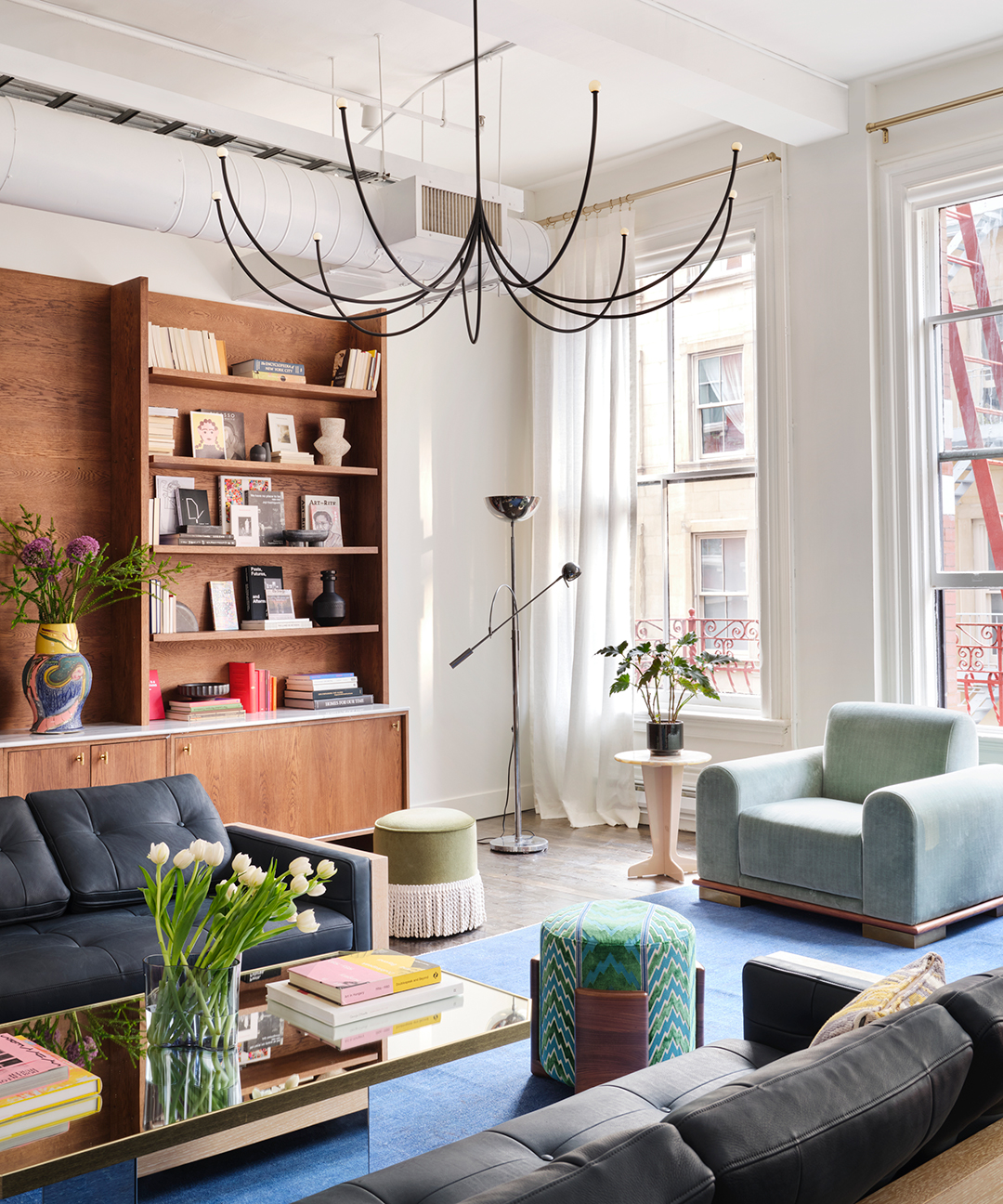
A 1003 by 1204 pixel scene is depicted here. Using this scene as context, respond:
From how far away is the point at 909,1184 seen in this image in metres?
1.29

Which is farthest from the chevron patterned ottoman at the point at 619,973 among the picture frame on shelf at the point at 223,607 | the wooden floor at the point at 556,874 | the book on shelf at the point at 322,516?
the book on shelf at the point at 322,516

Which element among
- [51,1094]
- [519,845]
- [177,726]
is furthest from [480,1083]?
[519,845]

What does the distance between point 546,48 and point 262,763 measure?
3.15 meters

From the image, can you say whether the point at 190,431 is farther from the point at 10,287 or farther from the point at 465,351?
the point at 465,351

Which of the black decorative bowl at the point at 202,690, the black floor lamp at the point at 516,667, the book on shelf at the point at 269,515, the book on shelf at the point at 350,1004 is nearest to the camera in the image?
the book on shelf at the point at 350,1004

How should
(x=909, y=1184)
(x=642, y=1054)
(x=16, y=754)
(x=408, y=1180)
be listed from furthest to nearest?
(x=16, y=754)
(x=642, y=1054)
(x=408, y=1180)
(x=909, y=1184)

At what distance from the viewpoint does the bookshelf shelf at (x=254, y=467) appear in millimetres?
5148

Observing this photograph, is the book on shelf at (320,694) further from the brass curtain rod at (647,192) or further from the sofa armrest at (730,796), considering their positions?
the brass curtain rod at (647,192)

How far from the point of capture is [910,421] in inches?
204

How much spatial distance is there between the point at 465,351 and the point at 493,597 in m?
1.41

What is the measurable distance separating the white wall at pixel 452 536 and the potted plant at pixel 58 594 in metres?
1.54

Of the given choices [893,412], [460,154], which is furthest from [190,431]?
[893,412]

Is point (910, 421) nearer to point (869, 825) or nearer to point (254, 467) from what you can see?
point (869, 825)

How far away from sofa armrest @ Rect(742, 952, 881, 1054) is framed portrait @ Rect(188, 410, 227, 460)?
3.76m
